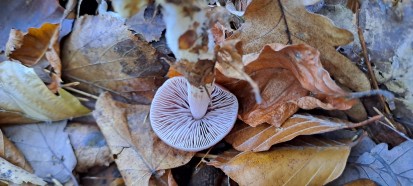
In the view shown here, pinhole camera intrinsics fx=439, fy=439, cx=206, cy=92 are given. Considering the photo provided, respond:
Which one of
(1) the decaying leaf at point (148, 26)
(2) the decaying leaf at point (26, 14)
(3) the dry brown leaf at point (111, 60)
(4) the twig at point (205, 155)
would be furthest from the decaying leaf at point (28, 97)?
(4) the twig at point (205, 155)

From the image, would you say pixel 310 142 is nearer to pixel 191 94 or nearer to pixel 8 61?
pixel 191 94

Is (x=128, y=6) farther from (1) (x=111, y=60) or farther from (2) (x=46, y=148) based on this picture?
(2) (x=46, y=148)

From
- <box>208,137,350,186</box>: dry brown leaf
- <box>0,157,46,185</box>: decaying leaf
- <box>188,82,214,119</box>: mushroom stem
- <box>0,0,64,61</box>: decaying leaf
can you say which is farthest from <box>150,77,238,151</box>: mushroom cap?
<box>0,0,64,61</box>: decaying leaf

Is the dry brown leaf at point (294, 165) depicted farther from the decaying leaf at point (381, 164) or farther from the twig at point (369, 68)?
the twig at point (369, 68)

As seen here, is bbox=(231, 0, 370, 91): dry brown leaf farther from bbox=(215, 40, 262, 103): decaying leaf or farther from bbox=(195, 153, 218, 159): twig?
bbox=(195, 153, 218, 159): twig

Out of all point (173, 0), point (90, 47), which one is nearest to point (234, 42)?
point (173, 0)

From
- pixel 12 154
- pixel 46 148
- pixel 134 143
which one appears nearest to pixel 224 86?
pixel 134 143
